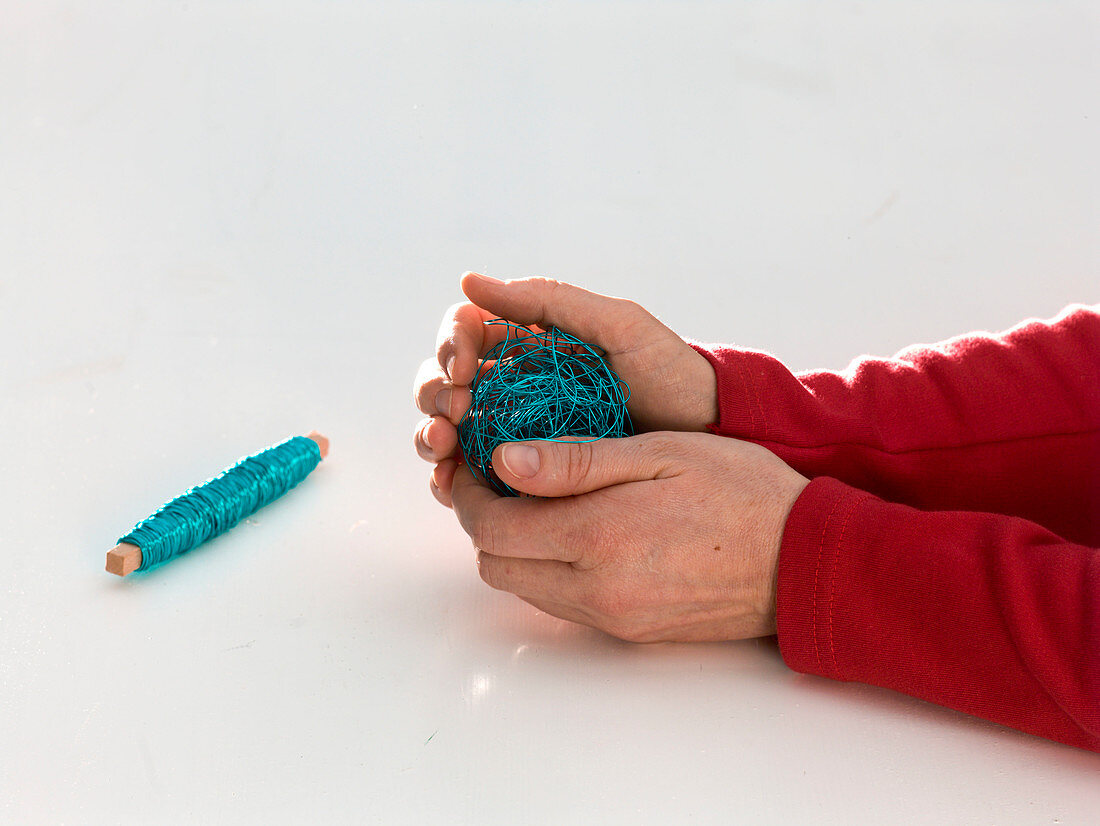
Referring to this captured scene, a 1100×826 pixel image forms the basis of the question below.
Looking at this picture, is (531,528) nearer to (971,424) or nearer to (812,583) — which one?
(812,583)

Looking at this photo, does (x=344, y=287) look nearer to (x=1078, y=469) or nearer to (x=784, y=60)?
(x=784, y=60)

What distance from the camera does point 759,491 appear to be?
0.91 metres

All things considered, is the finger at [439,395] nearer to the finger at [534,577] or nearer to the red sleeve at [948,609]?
the finger at [534,577]

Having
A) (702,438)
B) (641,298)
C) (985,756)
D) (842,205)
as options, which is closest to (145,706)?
(702,438)

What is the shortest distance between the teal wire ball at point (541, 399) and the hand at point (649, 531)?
2.0 inches

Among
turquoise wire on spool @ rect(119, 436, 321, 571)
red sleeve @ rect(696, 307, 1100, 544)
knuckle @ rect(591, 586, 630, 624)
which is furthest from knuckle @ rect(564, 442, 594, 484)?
turquoise wire on spool @ rect(119, 436, 321, 571)

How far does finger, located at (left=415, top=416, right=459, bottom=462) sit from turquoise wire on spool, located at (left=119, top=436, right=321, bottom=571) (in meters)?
0.31

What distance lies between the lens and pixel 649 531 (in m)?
0.90

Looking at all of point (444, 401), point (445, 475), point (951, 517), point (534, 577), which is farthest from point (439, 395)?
point (951, 517)

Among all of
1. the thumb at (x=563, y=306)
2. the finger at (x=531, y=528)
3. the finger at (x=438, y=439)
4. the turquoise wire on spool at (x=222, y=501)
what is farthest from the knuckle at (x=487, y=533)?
the turquoise wire on spool at (x=222, y=501)

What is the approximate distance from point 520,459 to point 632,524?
122mm

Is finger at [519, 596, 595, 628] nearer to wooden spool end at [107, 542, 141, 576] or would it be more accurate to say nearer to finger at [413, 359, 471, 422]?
finger at [413, 359, 471, 422]

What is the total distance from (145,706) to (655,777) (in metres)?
0.46

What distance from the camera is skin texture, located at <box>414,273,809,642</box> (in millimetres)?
892
